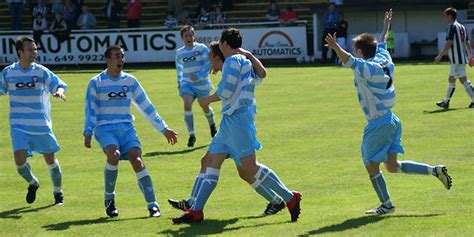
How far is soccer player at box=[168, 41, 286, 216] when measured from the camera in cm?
1151

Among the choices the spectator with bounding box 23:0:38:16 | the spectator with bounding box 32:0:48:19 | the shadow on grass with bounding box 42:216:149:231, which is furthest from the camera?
the spectator with bounding box 23:0:38:16

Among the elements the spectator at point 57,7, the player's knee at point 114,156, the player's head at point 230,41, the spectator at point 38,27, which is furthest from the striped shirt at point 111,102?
the spectator at point 57,7

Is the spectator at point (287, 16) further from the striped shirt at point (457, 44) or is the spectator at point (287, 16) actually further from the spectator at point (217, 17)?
the striped shirt at point (457, 44)

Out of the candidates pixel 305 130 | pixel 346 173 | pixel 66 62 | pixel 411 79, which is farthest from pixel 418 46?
pixel 346 173

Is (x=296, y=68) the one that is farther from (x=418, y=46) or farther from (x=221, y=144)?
(x=221, y=144)

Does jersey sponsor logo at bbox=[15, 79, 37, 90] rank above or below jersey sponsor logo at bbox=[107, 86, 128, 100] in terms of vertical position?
below

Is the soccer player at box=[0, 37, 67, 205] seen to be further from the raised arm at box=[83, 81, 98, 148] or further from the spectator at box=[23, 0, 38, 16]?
the spectator at box=[23, 0, 38, 16]

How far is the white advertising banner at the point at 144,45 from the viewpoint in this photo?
38750 mm

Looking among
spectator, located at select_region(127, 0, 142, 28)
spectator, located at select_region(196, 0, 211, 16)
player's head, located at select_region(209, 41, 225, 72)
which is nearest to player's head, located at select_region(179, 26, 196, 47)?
player's head, located at select_region(209, 41, 225, 72)

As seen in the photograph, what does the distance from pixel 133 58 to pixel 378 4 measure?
899 cm

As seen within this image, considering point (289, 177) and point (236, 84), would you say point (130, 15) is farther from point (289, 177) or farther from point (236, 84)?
point (236, 84)

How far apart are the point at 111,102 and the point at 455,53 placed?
39.9ft

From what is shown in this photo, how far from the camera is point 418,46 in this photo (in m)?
38.2

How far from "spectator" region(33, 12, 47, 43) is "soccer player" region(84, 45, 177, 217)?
2930cm
